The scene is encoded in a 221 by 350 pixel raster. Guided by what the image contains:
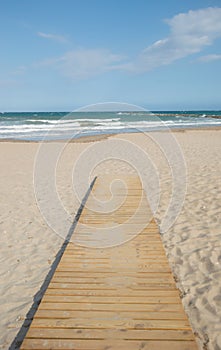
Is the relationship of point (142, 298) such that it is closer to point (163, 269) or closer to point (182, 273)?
point (163, 269)

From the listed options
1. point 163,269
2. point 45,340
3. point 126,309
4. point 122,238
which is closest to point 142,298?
point 126,309

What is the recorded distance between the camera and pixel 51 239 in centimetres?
580

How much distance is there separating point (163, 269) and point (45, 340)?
1774 millimetres

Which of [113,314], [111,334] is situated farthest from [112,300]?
[111,334]

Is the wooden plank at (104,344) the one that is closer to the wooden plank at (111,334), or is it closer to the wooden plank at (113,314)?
the wooden plank at (111,334)

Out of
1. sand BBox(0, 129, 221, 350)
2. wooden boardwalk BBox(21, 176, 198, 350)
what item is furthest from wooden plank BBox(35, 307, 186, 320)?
sand BBox(0, 129, 221, 350)

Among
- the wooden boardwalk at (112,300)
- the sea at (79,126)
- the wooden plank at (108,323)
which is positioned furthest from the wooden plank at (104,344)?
the sea at (79,126)

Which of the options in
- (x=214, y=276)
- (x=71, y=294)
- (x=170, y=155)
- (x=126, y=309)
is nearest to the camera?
(x=126, y=309)

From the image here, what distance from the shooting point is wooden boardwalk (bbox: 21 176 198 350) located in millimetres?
2711

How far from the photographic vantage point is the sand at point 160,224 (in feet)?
12.1

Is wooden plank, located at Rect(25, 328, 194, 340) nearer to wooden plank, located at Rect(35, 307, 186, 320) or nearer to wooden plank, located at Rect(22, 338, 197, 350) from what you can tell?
wooden plank, located at Rect(22, 338, 197, 350)

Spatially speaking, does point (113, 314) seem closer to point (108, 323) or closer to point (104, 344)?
point (108, 323)

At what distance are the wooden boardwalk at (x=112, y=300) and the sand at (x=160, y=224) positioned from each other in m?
0.43

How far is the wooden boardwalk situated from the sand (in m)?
0.43
